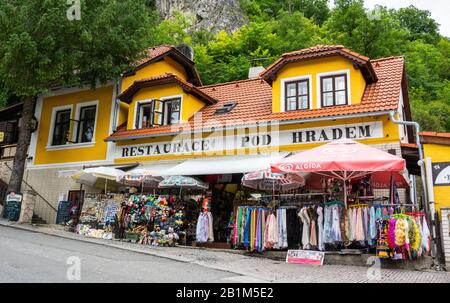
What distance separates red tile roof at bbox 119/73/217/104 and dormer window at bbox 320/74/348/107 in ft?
18.2

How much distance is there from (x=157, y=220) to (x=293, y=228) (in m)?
4.84

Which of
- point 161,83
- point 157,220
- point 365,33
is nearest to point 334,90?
point 161,83

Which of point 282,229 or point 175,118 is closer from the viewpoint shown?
point 282,229

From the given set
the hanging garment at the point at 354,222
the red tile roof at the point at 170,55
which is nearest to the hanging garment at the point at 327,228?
the hanging garment at the point at 354,222

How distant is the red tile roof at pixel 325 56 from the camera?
14328 millimetres

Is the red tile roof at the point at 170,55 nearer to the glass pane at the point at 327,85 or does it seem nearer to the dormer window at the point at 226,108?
the dormer window at the point at 226,108

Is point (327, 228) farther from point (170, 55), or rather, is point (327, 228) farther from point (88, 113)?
point (88, 113)

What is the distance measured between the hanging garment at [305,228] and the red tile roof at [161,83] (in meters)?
8.46

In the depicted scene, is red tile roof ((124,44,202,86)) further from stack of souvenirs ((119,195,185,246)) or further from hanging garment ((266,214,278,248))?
hanging garment ((266,214,278,248))

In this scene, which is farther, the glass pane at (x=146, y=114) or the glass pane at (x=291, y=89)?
the glass pane at (x=146, y=114)

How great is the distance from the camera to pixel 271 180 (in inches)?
523

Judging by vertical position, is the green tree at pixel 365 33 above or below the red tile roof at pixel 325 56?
above

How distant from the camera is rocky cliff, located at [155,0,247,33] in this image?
4605 centimetres

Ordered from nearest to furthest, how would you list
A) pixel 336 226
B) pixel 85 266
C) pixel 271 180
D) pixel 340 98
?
pixel 85 266, pixel 336 226, pixel 271 180, pixel 340 98
